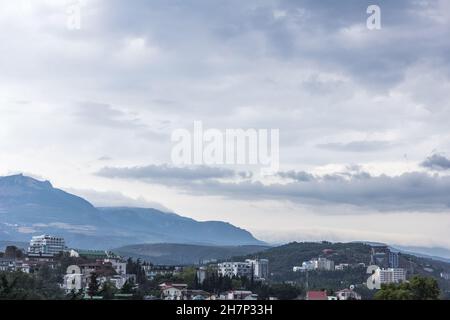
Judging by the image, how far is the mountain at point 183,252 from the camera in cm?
7625

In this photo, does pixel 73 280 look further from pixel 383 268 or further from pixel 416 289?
pixel 383 268

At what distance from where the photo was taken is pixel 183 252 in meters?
86.1

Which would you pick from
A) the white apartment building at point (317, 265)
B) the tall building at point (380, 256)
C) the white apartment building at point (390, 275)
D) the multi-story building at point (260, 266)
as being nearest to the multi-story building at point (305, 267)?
the white apartment building at point (317, 265)

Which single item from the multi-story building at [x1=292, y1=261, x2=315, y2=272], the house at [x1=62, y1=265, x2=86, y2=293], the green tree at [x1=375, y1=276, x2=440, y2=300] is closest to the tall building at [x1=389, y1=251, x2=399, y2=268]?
the multi-story building at [x1=292, y1=261, x2=315, y2=272]

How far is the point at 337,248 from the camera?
186ft

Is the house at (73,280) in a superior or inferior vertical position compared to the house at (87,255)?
inferior

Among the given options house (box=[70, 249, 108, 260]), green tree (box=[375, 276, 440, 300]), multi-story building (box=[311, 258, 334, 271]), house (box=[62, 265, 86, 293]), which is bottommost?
house (box=[62, 265, 86, 293])

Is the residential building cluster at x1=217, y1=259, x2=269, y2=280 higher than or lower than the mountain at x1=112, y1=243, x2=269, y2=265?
lower

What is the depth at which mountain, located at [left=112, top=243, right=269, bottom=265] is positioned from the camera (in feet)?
250

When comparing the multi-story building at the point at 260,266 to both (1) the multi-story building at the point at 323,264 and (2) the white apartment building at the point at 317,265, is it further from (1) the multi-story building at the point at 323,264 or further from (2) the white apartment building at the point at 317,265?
(1) the multi-story building at the point at 323,264

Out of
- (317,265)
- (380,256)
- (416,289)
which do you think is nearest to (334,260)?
(317,265)

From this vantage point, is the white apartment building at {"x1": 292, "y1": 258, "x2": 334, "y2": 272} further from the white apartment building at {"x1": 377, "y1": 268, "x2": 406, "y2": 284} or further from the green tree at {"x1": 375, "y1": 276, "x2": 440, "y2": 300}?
the green tree at {"x1": 375, "y1": 276, "x2": 440, "y2": 300}
